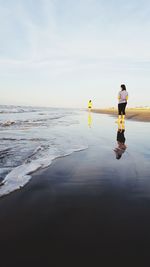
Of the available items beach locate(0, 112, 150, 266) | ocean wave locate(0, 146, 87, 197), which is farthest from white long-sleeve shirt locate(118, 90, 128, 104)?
beach locate(0, 112, 150, 266)

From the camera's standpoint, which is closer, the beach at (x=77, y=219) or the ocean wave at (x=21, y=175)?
the beach at (x=77, y=219)

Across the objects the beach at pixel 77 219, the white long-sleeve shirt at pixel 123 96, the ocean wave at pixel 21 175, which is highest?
the white long-sleeve shirt at pixel 123 96

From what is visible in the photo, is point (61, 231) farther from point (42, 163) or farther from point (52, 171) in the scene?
point (42, 163)

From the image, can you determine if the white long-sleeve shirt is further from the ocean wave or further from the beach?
the beach

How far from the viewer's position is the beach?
71.2 inches

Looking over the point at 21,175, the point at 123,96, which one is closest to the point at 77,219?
the point at 21,175

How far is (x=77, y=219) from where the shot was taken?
2.34m

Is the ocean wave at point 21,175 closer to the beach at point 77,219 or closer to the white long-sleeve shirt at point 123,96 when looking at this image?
the beach at point 77,219

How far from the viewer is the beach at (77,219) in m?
1.81

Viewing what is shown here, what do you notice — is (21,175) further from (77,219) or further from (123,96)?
(123,96)

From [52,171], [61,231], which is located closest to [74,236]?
[61,231]

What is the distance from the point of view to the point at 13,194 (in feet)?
9.71

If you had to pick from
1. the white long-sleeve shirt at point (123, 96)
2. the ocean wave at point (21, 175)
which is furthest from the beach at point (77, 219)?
the white long-sleeve shirt at point (123, 96)

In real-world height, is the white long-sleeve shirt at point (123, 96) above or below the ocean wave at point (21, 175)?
above
